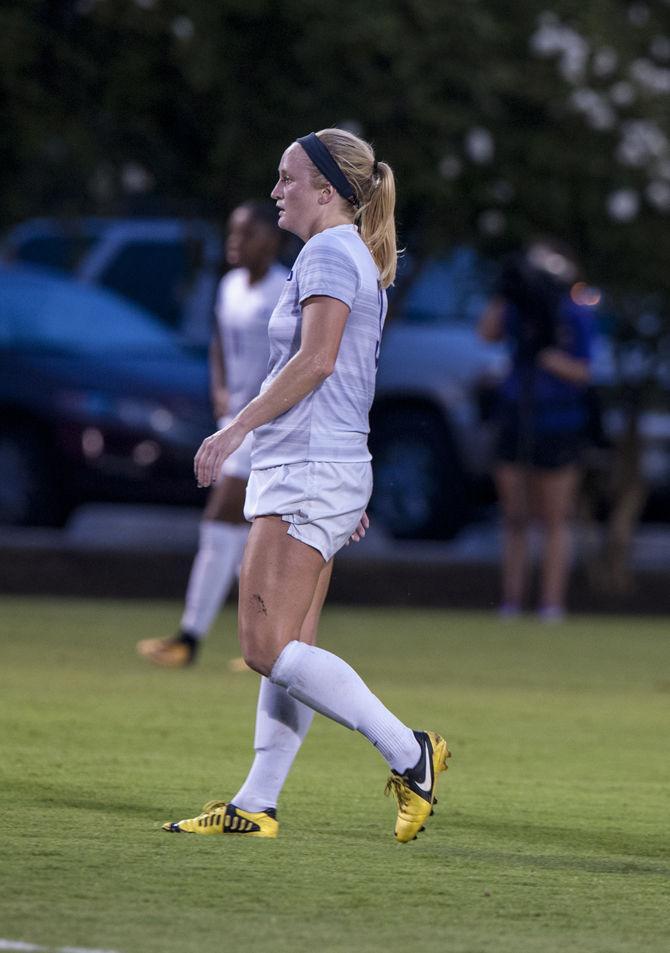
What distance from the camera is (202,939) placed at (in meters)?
4.53

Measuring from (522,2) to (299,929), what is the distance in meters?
11.0

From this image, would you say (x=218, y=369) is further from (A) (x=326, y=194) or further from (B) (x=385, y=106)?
(A) (x=326, y=194)

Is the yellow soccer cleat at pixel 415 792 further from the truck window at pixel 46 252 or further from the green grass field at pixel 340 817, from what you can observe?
the truck window at pixel 46 252

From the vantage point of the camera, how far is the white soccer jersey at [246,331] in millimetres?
10359

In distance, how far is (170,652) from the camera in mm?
10664

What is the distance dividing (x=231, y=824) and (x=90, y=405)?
11.5 m

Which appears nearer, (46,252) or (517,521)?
(517,521)

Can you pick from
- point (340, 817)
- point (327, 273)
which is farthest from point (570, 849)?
point (327, 273)

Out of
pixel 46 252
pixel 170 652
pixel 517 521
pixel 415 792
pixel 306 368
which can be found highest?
pixel 306 368

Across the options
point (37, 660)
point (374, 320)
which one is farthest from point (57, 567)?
point (374, 320)

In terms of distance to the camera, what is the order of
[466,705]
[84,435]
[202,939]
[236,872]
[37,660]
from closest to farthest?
[202,939] < [236,872] < [466,705] < [37,660] < [84,435]

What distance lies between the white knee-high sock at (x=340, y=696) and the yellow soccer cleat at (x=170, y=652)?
Result: 5.01 m

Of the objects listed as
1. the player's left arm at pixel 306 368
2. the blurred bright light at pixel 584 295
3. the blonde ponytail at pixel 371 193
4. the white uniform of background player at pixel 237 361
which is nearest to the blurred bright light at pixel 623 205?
the blurred bright light at pixel 584 295

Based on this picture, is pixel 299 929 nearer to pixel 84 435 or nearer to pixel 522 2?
pixel 522 2
